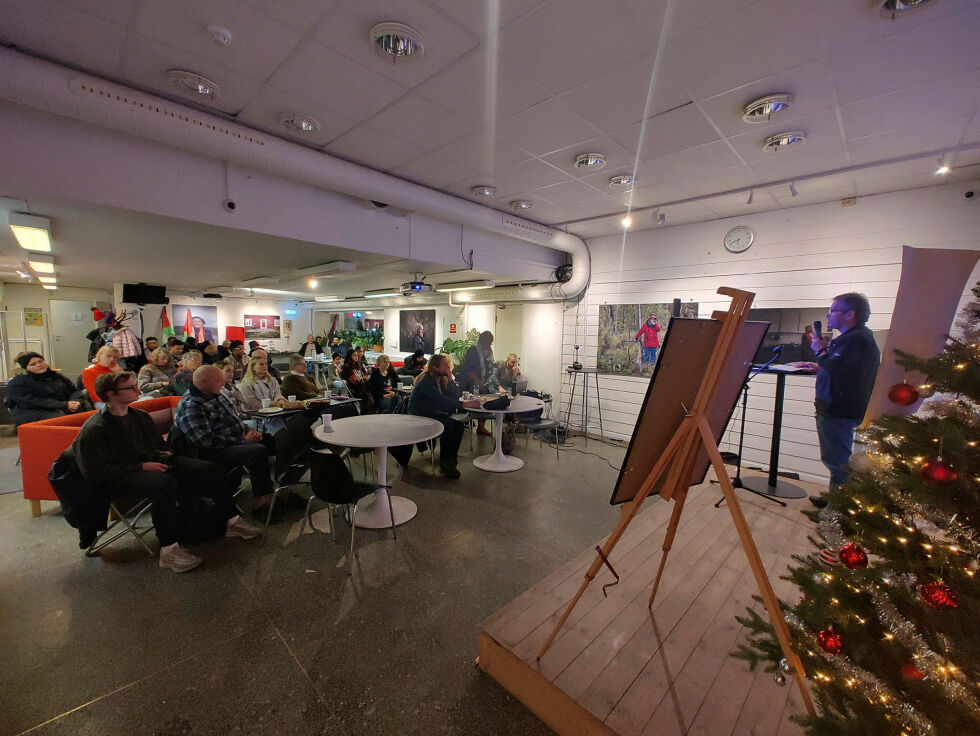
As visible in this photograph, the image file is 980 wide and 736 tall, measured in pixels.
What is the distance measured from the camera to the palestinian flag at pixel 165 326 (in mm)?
9672

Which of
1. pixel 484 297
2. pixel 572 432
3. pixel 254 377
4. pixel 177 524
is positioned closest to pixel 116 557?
pixel 177 524

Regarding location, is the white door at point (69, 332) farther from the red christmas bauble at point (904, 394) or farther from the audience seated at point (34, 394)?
the red christmas bauble at point (904, 394)

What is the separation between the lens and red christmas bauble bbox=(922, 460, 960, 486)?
3.17 ft

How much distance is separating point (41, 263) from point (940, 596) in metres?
9.02

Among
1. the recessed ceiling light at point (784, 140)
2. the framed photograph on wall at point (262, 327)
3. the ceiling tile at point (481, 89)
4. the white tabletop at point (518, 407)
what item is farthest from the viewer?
the framed photograph on wall at point (262, 327)

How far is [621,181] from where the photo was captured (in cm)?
379

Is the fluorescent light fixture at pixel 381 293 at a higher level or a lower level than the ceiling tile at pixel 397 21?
lower

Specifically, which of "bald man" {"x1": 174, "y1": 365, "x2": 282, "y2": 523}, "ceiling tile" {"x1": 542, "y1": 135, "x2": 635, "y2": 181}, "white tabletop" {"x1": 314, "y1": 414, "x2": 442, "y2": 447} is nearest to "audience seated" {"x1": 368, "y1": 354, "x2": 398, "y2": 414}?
"white tabletop" {"x1": 314, "y1": 414, "x2": 442, "y2": 447}

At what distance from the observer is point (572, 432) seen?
255 inches

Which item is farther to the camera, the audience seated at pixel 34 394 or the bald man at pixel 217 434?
the audience seated at pixel 34 394

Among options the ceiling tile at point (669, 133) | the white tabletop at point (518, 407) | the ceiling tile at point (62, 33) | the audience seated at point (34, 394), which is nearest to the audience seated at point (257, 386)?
the audience seated at point (34, 394)

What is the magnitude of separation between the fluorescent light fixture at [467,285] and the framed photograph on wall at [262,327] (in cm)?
764

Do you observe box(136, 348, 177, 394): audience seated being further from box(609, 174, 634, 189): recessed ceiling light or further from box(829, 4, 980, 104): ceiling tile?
box(829, 4, 980, 104): ceiling tile

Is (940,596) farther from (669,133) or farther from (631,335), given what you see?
(631,335)
